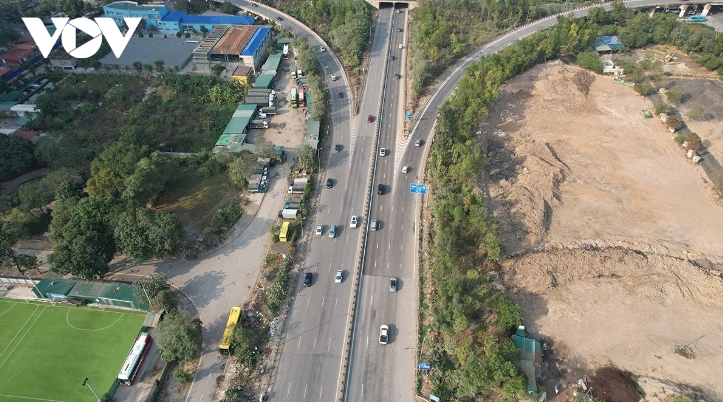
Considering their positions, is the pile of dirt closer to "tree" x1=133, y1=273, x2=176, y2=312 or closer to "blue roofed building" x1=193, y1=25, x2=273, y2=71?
"tree" x1=133, y1=273, x2=176, y2=312

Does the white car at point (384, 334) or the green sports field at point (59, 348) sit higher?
the green sports field at point (59, 348)

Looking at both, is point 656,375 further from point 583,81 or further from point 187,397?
point 583,81

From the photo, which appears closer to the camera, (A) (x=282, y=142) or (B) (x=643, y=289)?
(B) (x=643, y=289)

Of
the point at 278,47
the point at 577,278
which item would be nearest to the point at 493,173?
the point at 577,278

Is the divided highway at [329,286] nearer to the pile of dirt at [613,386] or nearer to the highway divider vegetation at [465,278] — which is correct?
the highway divider vegetation at [465,278]

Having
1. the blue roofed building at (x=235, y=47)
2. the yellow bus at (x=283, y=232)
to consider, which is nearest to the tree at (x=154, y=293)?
the yellow bus at (x=283, y=232)

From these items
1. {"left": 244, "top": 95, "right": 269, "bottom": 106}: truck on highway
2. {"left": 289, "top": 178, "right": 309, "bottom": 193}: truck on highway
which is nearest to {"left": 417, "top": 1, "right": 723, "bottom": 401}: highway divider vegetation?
{"left": 289, "top": 178, "right": 309, "bottom": 193}: truck on highway
